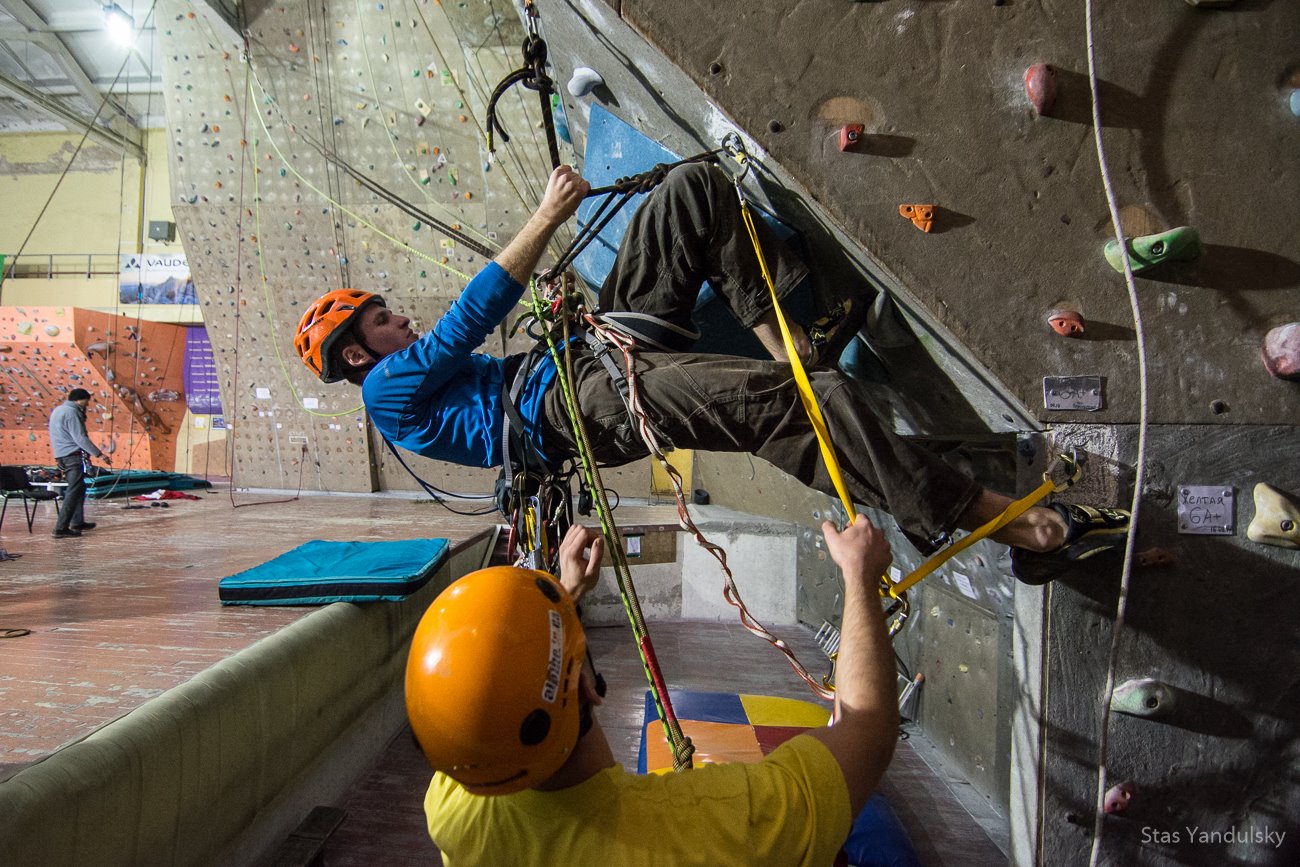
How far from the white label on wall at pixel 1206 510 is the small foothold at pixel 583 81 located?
5.62 ft

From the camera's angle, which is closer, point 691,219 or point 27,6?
point 691,219

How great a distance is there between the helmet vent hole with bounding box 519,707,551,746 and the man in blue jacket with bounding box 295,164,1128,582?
71 cm

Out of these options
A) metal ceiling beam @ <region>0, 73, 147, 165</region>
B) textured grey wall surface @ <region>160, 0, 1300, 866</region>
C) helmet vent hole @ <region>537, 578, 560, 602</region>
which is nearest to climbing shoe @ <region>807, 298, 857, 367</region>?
textured grey wall surface @ <region>160, 0, 1300, 866</region>

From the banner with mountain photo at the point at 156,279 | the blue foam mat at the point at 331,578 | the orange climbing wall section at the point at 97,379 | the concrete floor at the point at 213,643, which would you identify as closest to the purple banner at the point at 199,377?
the orange climbing wall section at the point at 97,379

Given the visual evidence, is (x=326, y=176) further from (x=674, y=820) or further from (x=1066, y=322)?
(x=674, y=820)

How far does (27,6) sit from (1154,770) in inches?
463

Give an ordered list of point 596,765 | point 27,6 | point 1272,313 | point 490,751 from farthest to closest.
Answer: point 27,6 → point 1272,313 → point 596,765 → point 490,751

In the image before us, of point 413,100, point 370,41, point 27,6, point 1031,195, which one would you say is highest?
point 27,6

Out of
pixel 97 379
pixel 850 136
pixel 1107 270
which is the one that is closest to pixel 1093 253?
pixel 1107 270

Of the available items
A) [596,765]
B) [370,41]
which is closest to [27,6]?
[370,41]

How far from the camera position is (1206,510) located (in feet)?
4.27

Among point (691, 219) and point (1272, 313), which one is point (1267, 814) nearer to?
point (1272, 313)

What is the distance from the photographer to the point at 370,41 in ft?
11.8

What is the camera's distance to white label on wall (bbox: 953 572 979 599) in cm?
221
